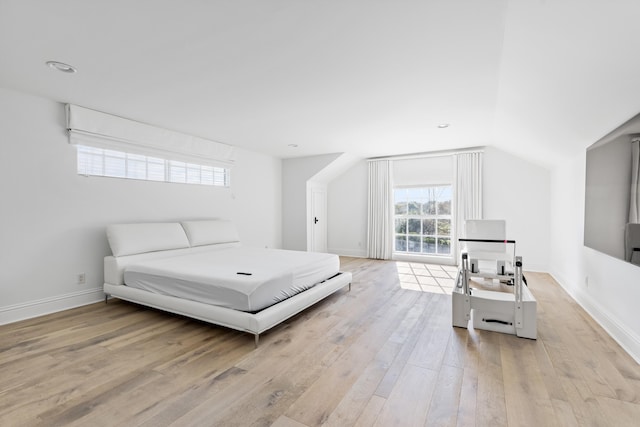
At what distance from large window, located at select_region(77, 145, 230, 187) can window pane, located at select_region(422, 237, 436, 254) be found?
14.2 ft

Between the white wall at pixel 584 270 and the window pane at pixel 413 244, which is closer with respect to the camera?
the white wall at pixel 584 270

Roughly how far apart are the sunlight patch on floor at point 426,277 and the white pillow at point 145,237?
130 inches

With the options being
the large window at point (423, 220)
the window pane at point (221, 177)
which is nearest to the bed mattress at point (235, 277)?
the window pane at point (221, 177)

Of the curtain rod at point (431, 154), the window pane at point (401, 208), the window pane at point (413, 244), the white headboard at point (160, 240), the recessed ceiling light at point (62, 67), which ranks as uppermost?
the recessed ceiling light at point (62, 67)

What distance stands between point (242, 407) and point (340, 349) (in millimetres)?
933

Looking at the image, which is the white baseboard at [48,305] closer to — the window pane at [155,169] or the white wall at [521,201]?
the window pane at [155,169]

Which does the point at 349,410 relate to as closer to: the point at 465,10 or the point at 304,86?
the point at 465,10

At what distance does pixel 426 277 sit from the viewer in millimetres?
4891

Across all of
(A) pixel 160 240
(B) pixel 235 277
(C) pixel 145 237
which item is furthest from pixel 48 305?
(B) pixel 235 277

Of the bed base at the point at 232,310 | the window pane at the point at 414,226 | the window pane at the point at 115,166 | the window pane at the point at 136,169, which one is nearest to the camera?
the bed base at the point at 232,310

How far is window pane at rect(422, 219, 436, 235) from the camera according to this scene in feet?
20.7

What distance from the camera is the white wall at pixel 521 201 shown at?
525cm

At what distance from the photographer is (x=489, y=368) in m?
2.09

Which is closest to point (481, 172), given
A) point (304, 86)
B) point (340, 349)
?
point (304, 86)
